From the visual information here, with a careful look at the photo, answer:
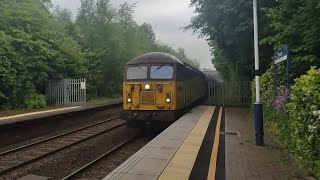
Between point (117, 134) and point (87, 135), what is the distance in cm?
135

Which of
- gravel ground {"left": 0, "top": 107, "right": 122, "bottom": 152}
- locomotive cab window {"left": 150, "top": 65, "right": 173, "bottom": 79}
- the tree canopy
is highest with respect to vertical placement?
the tree canopy

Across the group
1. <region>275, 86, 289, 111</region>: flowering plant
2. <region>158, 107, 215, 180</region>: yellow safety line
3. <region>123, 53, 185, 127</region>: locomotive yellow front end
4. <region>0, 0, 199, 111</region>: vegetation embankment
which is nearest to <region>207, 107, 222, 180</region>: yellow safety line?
<region>158, 107, 215, 180</region>: yellow safety line

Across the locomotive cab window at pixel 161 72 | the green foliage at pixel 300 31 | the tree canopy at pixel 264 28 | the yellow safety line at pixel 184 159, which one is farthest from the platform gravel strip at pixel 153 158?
the tree canopy at pixel 264 28

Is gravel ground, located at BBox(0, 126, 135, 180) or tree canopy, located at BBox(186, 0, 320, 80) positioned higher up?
tree canopy, located at BBox(186, 0, 320, 80)

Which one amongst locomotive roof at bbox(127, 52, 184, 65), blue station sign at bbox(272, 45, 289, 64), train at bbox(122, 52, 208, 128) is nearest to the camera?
blue station sign at bbox(272, 45, 289, 64)

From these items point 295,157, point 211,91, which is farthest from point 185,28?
point 295,157

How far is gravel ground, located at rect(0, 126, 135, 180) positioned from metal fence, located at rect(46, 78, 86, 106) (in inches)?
587

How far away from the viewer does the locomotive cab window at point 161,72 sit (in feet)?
53.9

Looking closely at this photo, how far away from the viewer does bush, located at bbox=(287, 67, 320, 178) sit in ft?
22.6

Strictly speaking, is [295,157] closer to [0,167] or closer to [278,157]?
[278,157]

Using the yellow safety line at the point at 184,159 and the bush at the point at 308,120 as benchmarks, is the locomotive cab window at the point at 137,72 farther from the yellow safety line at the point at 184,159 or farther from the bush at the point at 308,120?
the bush at the point at 308,120

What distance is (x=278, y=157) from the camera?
9.61m

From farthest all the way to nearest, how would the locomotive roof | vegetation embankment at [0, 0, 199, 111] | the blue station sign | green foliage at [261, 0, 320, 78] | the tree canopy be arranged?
vegetation embankment at [0, 0, 199, 111]
the locomotive roof
the tree canopy
green foliage at [261, 0, 320, 78]
the blue station sign

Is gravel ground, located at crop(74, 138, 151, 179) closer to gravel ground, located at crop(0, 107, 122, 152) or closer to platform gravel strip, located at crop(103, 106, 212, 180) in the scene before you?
platform gravel strip, located at crop(103, 106, 212, 180)
